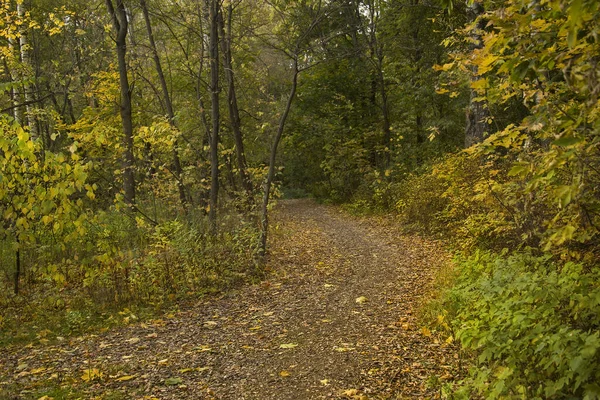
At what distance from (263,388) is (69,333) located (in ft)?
11.9

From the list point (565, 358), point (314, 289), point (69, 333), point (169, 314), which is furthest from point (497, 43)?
point (69, 333)

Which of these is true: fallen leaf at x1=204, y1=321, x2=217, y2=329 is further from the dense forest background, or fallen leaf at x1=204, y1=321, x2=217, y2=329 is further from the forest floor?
the dense forest background

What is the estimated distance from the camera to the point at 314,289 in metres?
7.77

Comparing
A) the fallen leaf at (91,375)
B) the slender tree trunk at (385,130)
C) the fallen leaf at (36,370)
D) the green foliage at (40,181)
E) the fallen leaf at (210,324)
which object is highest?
the slender tree trunk at (385,130)

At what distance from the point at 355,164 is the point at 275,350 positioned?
14.6 metres

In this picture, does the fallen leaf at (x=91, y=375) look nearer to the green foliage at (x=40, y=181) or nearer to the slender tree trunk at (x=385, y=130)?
the green foliage at (x=40, y=181)

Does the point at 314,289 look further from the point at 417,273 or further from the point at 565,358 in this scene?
the point at 565,358

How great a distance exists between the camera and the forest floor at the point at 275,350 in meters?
4.48

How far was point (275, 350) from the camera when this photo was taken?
5.44 m

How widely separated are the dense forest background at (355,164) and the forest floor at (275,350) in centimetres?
61

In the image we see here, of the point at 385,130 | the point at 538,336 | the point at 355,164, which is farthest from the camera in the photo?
the point at 355,164

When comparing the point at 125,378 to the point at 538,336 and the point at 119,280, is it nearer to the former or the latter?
the point at 119,280

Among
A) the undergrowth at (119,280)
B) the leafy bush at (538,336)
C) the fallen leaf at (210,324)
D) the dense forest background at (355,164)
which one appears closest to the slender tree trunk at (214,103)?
the dense forest background at (355,164)

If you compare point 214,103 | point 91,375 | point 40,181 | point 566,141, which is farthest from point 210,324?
point 566,141
